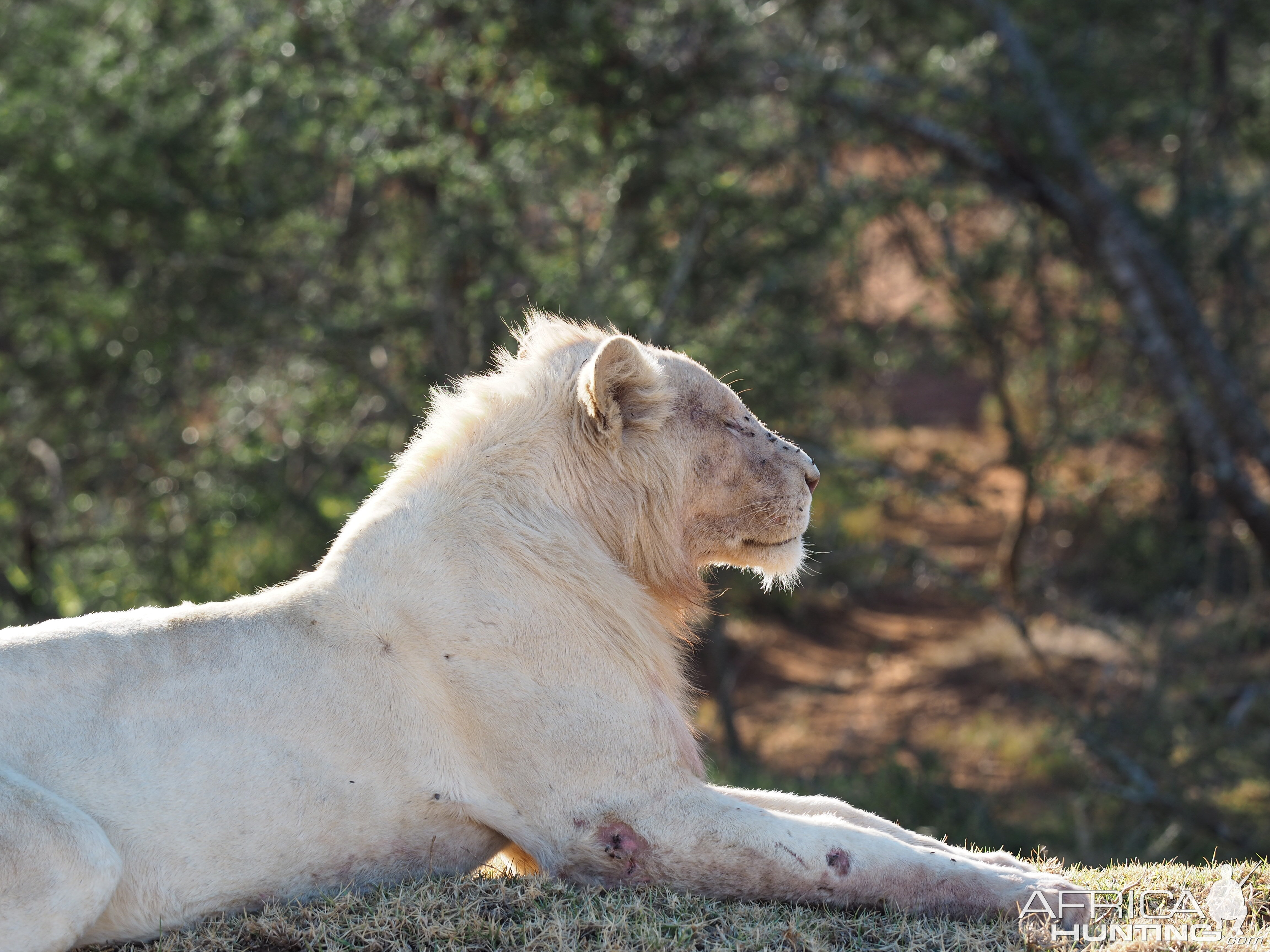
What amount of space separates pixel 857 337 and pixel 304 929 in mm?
7606

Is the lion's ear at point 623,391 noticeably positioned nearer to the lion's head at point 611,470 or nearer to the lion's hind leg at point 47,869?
the lion's head at point 611,470

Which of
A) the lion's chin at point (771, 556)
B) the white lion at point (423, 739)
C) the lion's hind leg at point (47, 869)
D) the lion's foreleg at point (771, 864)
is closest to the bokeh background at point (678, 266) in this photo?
the lion's chin at point (771, 556)

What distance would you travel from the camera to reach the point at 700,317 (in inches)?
345

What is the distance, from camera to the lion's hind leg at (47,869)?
111 inches

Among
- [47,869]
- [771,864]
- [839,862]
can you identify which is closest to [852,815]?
[839,862]

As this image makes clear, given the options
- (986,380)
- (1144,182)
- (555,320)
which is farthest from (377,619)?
(986,380)

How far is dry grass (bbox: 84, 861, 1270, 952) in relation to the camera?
3.06 m

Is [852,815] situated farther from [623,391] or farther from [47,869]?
→ [47,869]

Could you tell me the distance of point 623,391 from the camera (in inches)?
146

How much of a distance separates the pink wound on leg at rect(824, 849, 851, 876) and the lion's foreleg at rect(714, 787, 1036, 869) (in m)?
0.17

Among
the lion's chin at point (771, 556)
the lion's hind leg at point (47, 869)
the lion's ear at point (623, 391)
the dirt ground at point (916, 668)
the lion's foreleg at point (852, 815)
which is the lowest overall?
the dirt ground at point (916, 668)

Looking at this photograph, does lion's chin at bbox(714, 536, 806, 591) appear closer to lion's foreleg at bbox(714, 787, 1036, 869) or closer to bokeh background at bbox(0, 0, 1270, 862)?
lion's foreleg at bbox(714, 787, 1036, 869)

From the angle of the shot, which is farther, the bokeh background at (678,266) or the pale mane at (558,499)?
the bokeh background at (678,266)

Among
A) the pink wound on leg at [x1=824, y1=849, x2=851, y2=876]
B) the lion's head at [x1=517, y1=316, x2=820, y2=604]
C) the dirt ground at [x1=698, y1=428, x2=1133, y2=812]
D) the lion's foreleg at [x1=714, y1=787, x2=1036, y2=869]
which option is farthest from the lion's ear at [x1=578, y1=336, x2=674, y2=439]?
the dirt ground at [x1=698, y1=428, x2=1133, y2=812]
